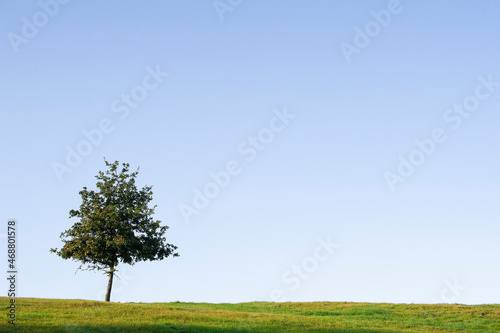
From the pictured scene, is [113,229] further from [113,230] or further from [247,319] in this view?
[247,319]

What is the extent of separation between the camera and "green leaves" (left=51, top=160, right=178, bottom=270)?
165ft

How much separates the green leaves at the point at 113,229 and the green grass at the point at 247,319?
838 centimetres

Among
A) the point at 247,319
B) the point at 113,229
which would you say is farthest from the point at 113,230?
the point at 247,319

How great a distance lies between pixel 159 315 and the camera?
1431 inches

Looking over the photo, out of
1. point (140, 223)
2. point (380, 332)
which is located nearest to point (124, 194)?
point (140, 223)

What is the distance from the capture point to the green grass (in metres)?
31.0

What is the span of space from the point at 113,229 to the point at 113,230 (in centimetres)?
11

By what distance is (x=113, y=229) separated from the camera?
5131cm

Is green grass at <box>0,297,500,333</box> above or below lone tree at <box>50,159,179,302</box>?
below

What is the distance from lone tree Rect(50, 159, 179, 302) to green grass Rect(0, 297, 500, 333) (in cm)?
839

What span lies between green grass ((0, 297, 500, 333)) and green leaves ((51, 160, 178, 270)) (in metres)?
8.38

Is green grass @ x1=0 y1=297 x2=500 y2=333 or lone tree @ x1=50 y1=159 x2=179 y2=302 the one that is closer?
green grass @ x1=0 y1=297 x2=500 y2=333

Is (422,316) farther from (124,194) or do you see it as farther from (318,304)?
(124,194)

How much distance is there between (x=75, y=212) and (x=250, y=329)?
27199mm
